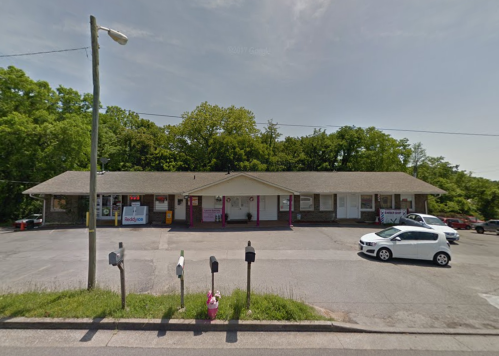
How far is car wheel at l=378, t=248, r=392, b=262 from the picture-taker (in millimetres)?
9617

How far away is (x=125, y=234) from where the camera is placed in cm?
1400

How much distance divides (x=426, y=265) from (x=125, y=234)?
15.4 metres

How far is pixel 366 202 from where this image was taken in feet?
64.1

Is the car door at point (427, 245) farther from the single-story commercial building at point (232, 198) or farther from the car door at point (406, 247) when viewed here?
the single-story commercial building at point (232, 198)

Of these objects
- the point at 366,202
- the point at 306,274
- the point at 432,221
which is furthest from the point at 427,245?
the point at 366,202

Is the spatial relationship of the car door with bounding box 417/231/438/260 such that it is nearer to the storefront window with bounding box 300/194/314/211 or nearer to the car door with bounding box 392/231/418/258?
the car door with bounding box 392/231/418/258

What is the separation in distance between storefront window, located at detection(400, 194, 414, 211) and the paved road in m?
17.1

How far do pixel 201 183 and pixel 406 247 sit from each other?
14895mm

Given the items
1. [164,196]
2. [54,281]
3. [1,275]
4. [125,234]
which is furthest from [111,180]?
[54,281]

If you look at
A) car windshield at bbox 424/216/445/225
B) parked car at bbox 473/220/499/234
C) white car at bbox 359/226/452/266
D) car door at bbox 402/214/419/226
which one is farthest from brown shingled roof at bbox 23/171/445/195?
white car at bbox 359/226/452/266

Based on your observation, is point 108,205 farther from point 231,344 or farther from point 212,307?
point 231,344

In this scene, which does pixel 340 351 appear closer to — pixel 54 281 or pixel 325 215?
pixel 54 281

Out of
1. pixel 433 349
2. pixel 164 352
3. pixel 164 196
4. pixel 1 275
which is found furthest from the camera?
pixel 164 196

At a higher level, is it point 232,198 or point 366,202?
point 232,198
